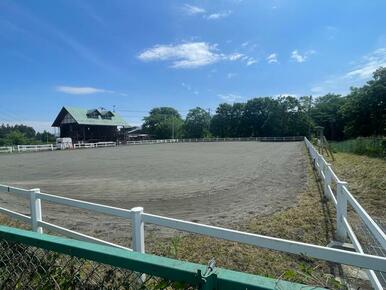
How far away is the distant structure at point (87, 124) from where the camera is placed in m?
67.3

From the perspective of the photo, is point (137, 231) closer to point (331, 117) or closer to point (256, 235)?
point (256, 235)

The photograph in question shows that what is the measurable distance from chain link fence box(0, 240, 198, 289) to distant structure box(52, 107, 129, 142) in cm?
6751

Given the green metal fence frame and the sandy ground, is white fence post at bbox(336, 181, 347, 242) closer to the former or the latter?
the sandy ground

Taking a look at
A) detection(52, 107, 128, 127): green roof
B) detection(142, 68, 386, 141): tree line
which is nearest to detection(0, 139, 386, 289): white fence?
detection(52, 107, 128, 127): green roof

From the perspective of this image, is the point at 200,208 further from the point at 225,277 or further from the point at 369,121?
the point at 369,121

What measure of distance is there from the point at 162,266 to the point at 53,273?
3.94ft

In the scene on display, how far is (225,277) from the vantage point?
1.33 m

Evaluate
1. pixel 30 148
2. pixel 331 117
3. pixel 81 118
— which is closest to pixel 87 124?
pixel 81 118

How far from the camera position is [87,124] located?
68.2 meters

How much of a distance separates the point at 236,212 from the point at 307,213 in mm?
1685

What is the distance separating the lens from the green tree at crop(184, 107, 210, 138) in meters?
107

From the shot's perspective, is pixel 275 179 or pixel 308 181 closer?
pixel 308 181

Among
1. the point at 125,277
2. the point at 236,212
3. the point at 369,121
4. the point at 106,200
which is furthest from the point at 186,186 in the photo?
the point at 369,121

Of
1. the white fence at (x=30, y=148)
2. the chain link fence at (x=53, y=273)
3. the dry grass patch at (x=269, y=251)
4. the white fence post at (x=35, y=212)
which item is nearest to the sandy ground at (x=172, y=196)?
the dry grass patch at (x=269, y=251)
